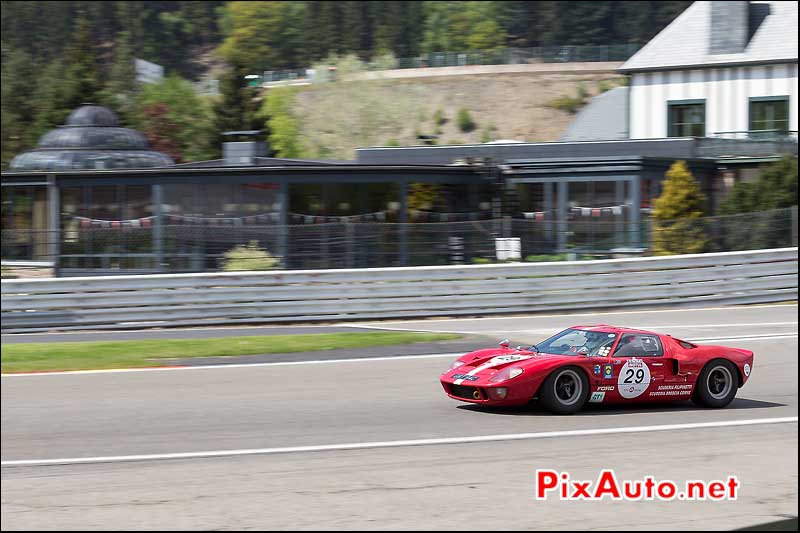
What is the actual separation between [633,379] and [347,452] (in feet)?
11.7

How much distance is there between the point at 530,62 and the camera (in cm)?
10675

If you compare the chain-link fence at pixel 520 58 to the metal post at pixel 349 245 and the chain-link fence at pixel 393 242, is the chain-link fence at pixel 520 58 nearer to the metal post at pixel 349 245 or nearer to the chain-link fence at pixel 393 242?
the chain-link fence at pixel 393 242

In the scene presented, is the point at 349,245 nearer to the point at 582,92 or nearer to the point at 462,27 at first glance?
the point at 582,92

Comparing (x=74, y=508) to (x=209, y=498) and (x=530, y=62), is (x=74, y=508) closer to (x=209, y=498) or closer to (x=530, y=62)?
(x=209, y=498)

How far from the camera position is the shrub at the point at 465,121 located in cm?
10088

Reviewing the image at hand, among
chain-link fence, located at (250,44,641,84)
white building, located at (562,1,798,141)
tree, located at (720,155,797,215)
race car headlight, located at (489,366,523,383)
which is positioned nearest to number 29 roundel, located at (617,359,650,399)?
race car headlight, located at (489,366,523,383)

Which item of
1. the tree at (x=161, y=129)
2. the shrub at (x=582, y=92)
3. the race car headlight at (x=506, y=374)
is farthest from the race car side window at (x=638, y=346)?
the shrub at (x=582, y=92)

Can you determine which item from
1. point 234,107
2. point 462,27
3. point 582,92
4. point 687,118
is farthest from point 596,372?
point 462,27

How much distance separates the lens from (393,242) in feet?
78.7

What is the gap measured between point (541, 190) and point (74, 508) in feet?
93.1

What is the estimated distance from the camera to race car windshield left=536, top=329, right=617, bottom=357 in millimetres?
11273

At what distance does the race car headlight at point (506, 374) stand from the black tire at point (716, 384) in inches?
93.4

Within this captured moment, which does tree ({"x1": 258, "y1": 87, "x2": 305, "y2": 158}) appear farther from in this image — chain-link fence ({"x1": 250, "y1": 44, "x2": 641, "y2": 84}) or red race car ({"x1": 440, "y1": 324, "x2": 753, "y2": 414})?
red race car ({"x1": 440, "y1": 324, "x2": 753, "y2": 414})

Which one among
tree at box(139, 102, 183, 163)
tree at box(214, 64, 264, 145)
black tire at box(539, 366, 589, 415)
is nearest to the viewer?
black tire at box(539, 366, 589, 415)
